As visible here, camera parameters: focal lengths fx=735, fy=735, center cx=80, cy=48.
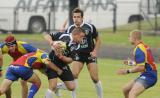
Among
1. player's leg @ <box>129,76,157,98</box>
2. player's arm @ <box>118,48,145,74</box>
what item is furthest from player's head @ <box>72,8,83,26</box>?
player's leg @ <box>129,76,157,98</box>

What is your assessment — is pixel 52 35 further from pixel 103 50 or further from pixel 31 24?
pixel 31 24

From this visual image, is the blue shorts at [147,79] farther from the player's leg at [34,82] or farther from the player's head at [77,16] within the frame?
the player's head at [77,16]

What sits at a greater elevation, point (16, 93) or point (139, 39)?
point (139, 39)

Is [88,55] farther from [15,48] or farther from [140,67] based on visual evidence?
[140,67]

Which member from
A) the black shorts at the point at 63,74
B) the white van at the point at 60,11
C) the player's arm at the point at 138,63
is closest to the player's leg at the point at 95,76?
the black shorts at the point at 63,74

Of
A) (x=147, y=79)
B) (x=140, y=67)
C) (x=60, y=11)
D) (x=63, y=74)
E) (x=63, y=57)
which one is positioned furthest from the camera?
(x=60, y=11)

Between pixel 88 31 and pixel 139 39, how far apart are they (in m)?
2.84

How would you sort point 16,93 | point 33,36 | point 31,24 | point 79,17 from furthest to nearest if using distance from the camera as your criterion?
point 31,24
point 33,36
point 16,93
point 79,17

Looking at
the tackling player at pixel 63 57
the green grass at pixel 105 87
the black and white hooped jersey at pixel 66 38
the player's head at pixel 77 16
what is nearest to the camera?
the tackling player at pixel 63 57

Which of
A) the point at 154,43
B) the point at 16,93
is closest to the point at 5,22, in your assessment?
the point at 154,43

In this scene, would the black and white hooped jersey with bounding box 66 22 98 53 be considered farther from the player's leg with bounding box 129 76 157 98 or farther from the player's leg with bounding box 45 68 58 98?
the player's leg with bounding box 129 76 157 98

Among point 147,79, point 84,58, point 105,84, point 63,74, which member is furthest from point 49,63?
point 105,84

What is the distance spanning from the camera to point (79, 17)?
16516 millimetres

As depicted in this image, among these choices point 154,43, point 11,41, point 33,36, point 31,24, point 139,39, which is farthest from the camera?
point 31,24
